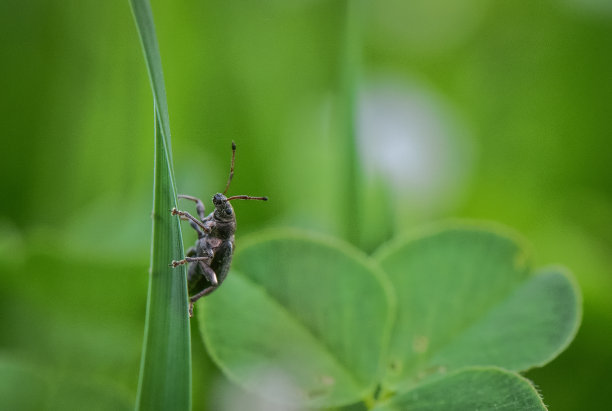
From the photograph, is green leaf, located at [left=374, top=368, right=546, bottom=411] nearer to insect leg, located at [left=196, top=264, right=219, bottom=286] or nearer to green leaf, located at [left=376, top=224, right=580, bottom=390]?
green leaf, located at [left=376, top=224, right=580, bottom=390]

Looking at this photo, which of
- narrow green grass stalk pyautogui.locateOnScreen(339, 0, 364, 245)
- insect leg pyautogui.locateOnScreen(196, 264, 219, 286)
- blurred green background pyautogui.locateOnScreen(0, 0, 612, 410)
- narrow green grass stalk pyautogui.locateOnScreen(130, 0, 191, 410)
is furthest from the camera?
narrow green grass stalk pyautogui.locateOnScreen(339, 0, 364, 245)


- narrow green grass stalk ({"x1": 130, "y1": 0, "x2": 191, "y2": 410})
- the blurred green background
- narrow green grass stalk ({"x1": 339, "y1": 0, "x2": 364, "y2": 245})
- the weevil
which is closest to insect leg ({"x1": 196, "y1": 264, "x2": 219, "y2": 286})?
the weevil

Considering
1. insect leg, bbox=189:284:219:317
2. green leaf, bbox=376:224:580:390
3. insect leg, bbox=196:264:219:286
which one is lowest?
green leaf, bbox=376:224:580:390

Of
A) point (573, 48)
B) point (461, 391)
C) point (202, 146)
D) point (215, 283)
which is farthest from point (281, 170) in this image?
point (573, 48)

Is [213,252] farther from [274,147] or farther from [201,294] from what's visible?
[274,147]

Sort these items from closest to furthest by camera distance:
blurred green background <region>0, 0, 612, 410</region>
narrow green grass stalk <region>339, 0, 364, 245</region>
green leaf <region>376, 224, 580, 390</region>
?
1. green leaf <region>376, 224, 580, 390</region>
2. blurred green background <region>0, 0, 612, 410</region>
3. narrow green grass stalk <region>339, 0, 364, 245</region>

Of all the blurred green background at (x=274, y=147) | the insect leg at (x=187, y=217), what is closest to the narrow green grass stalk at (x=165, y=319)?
the insect leg at (x=187, y=217)

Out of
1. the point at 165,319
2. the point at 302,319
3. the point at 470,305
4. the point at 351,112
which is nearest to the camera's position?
the point at 165,319

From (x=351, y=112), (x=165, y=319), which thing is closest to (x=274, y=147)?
(x=351, y=112)
